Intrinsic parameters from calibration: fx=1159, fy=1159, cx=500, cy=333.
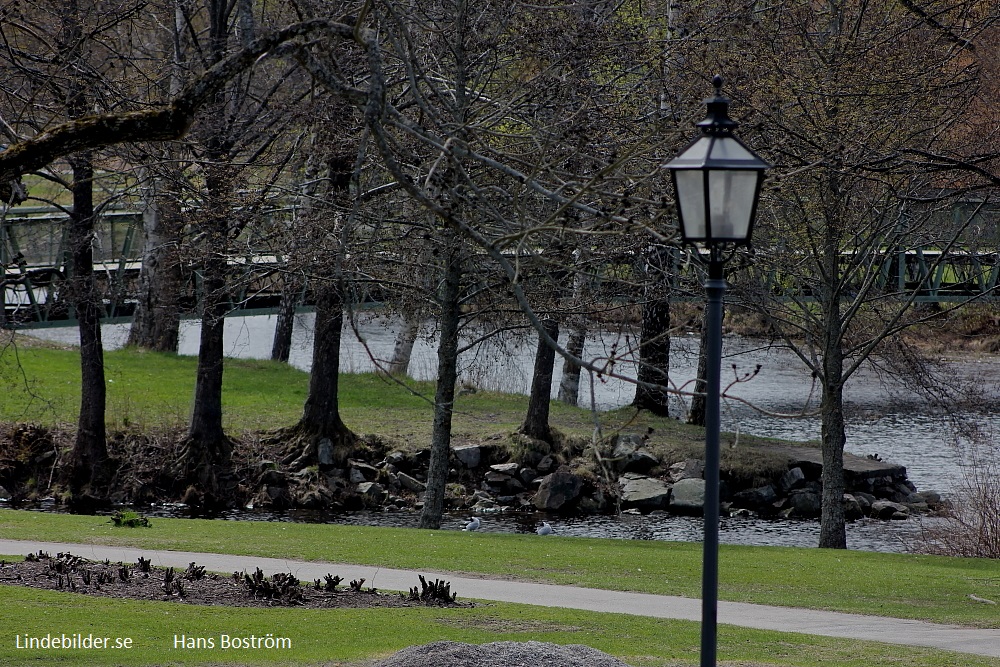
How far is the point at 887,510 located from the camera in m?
20.8

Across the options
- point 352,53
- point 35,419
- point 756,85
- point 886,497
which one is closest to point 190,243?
point 352,53

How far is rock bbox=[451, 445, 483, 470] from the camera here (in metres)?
22.6

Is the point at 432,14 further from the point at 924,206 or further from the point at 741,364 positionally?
the point at 741,364

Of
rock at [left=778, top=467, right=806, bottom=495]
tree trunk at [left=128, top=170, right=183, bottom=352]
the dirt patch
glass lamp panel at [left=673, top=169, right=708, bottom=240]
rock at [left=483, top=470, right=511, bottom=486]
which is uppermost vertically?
tree trunk at [left=128, top=170, right=183, bottom=352]

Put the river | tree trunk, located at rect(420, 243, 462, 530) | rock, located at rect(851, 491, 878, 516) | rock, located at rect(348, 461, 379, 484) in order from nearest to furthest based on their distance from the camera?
tree trunk, located at rect(420, 243, 462, 530), the river, rock, located at rect(851, 491, 878, 516), rock, located at rect(348, 461, 379, 484)

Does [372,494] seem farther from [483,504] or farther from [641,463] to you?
[641,463]

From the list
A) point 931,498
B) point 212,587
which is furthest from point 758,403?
point 212,587

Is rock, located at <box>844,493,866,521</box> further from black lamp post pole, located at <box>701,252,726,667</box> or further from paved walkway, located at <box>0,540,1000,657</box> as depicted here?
black lamp post pole, located at <box>701,252,726,667</box>

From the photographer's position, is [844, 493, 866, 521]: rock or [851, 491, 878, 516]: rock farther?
[851, 491, 878, 516]: rock

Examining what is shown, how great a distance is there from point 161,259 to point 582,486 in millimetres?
8717

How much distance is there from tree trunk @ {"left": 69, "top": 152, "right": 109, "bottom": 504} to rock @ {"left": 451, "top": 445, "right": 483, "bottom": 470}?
6.49 m

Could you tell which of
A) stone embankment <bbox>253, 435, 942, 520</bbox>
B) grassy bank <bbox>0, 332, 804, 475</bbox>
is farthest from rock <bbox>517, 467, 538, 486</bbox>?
grassy bank <bbox>0, 332, 804, 475</bbox>

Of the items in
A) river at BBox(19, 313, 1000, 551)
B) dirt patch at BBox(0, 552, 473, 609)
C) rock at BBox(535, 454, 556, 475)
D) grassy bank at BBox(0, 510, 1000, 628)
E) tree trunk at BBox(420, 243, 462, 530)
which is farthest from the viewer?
rock at BBox(535, 454, 556, 475)

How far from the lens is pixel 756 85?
44.3 feet
